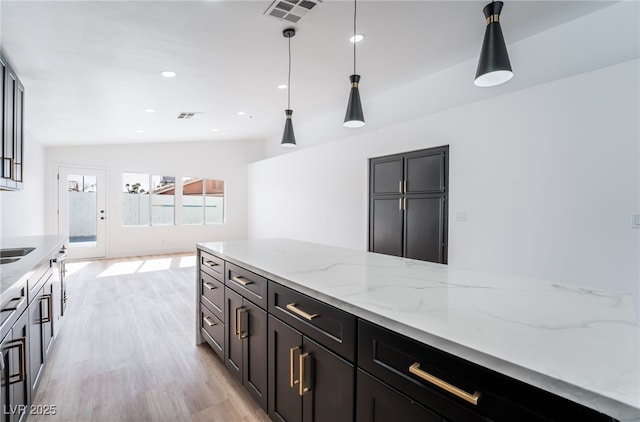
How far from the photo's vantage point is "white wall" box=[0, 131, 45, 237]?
13.3ft

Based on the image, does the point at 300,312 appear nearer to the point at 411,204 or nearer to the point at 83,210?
the point at 411,204

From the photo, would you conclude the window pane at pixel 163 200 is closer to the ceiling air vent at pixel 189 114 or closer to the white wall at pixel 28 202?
the white wall at pixel 28 202

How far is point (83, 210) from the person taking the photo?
6.78 metres

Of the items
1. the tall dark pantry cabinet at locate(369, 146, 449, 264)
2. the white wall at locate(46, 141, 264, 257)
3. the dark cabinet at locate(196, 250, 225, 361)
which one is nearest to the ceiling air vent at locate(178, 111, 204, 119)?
the white wall at locate(46, 141, 264, 257)

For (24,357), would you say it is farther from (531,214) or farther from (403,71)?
(403,71)

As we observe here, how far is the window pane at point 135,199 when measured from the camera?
23.7 ft

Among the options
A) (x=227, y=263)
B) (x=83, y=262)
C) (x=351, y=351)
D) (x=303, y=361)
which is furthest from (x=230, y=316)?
(x=83, y=262)

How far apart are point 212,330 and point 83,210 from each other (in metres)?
6.09

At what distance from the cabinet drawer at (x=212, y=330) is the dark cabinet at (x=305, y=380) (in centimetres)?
79

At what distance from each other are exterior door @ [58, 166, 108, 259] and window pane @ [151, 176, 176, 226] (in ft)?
3.28

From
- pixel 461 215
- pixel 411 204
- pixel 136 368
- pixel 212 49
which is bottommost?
pixel 136 368

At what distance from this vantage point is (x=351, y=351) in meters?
1.16

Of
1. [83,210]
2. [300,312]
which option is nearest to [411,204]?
[300,312]

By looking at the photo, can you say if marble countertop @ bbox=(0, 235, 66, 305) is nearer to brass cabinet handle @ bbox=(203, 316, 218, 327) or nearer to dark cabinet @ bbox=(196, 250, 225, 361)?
dark cabinet @ bbox=(196, 250, 225, 361)
